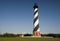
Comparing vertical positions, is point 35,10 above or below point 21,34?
above

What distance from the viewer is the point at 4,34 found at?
142ft

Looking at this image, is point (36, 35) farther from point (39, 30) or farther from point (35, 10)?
point (35, 10)

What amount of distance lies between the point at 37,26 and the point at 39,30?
1.03 m

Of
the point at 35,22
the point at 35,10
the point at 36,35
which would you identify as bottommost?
the point at 36,35

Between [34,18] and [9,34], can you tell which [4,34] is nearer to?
[9,34]

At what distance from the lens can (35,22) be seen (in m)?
40.5

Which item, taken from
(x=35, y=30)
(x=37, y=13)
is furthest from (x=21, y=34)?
(x=37, y=13)

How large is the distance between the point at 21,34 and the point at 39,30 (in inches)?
174

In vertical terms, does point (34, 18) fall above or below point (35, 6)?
below

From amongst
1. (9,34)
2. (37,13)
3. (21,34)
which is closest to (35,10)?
(37,13)

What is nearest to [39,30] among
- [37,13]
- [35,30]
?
[35,30]

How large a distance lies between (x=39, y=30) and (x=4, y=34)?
29.7 feet

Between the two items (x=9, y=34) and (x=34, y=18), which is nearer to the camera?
(x=34, y=18)

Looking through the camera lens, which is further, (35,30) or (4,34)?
(4,34)
